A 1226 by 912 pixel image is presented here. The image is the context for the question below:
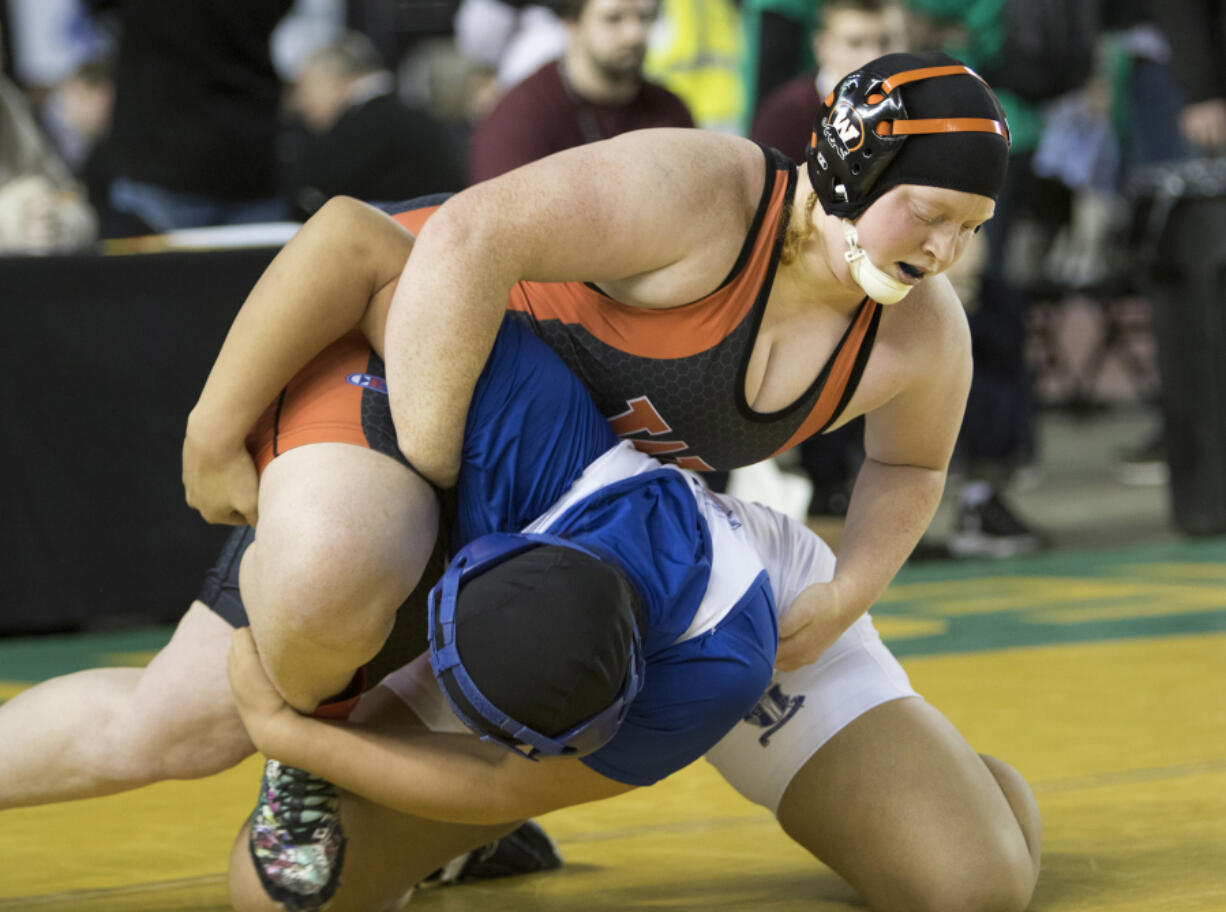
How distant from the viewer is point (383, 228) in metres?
2.15

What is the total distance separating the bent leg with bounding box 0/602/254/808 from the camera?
228cm

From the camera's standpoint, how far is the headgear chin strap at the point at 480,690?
184cm

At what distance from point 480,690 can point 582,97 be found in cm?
313

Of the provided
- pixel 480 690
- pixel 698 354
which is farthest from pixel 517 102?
pixel 480 690

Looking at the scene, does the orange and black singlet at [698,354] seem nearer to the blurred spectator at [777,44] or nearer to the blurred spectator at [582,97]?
the blurred spectator at [582,97]

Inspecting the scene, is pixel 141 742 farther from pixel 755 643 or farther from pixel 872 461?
pixel 872 461

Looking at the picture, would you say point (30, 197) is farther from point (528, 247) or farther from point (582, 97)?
point (528, 247)

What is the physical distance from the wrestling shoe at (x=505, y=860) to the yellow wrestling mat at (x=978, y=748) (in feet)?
0.10

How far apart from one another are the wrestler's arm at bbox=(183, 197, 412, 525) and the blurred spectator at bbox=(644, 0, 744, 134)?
439 centimetres

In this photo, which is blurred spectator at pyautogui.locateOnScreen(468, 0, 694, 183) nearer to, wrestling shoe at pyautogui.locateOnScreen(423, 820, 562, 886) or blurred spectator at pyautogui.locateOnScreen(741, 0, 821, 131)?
blurred spectator at pyautogui.locateOnScreen(741, 0, 821, 131)

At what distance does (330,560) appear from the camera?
1.98 meters

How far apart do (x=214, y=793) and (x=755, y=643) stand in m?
1.34

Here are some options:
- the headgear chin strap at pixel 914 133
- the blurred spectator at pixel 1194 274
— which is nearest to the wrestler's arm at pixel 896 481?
the headgear chin strap at pixel 914 133

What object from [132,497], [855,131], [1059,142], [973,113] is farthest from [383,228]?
[1059,142]
